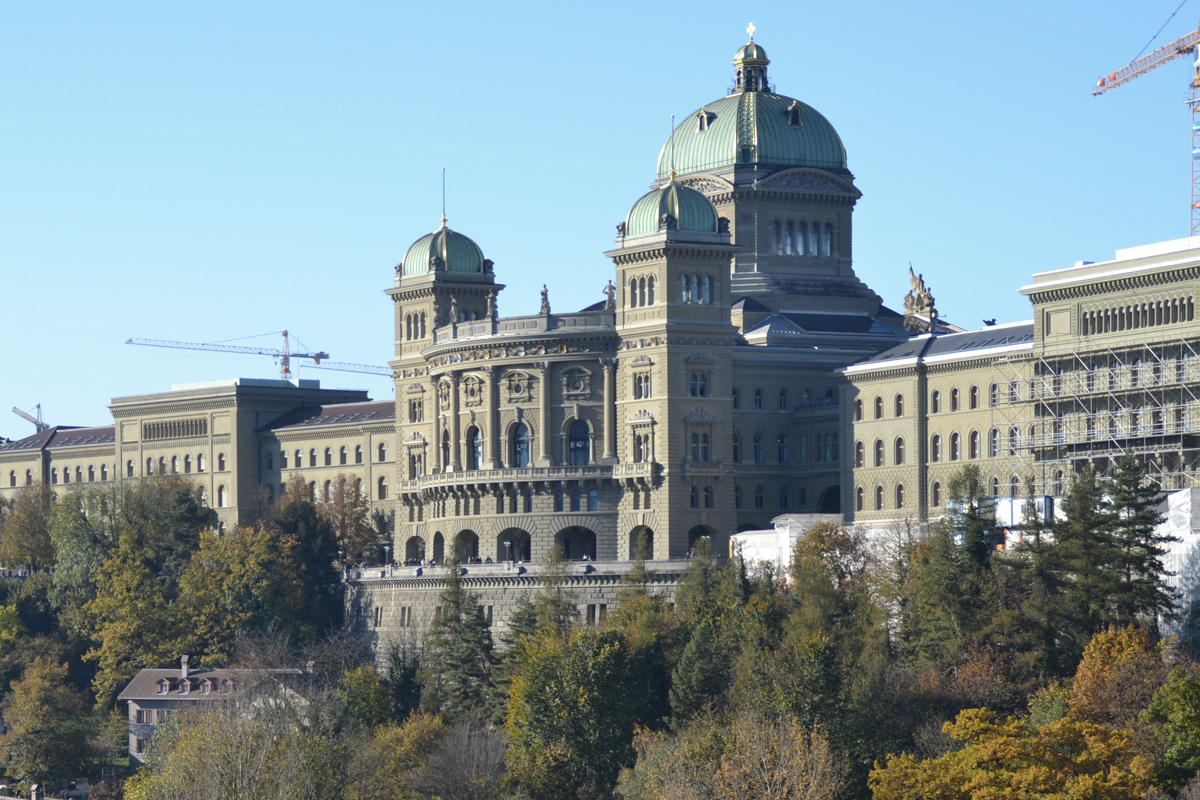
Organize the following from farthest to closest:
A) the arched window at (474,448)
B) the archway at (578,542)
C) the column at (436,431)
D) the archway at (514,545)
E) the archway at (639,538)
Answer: the column at (436,431) → the arched window at (474,448) → the archway at (514,545) → the archway at (578,542) → the archway at (639,538)

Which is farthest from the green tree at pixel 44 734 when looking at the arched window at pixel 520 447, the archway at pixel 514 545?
the arched window at pixel 520 447

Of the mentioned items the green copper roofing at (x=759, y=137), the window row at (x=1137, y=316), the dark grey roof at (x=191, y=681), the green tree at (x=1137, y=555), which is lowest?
the dark grey roof at (x=191, y=681)

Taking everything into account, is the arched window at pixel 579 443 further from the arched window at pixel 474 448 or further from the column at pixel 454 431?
the column at pixel 454 431

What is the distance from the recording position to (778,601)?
13288cm

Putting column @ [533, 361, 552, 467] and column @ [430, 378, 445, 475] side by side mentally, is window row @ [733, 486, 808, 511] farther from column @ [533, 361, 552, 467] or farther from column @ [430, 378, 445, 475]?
column @ [430, 378, 445, 475]

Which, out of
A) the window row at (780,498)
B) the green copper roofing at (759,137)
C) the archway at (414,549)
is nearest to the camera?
the window row at (780,498)

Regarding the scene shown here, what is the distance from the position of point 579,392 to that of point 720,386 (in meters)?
8.84

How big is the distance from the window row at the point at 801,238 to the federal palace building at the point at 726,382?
15 cm

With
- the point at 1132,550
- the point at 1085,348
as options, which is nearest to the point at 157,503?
the point at 1085,348

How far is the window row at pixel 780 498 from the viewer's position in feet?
529

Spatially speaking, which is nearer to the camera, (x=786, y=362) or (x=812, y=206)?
(x=786, y=362)

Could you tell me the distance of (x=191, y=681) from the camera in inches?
5979

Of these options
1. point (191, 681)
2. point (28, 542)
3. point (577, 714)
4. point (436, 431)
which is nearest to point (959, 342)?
point (436, 431)

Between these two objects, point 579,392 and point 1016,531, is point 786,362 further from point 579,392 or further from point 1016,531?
point 1016,531
